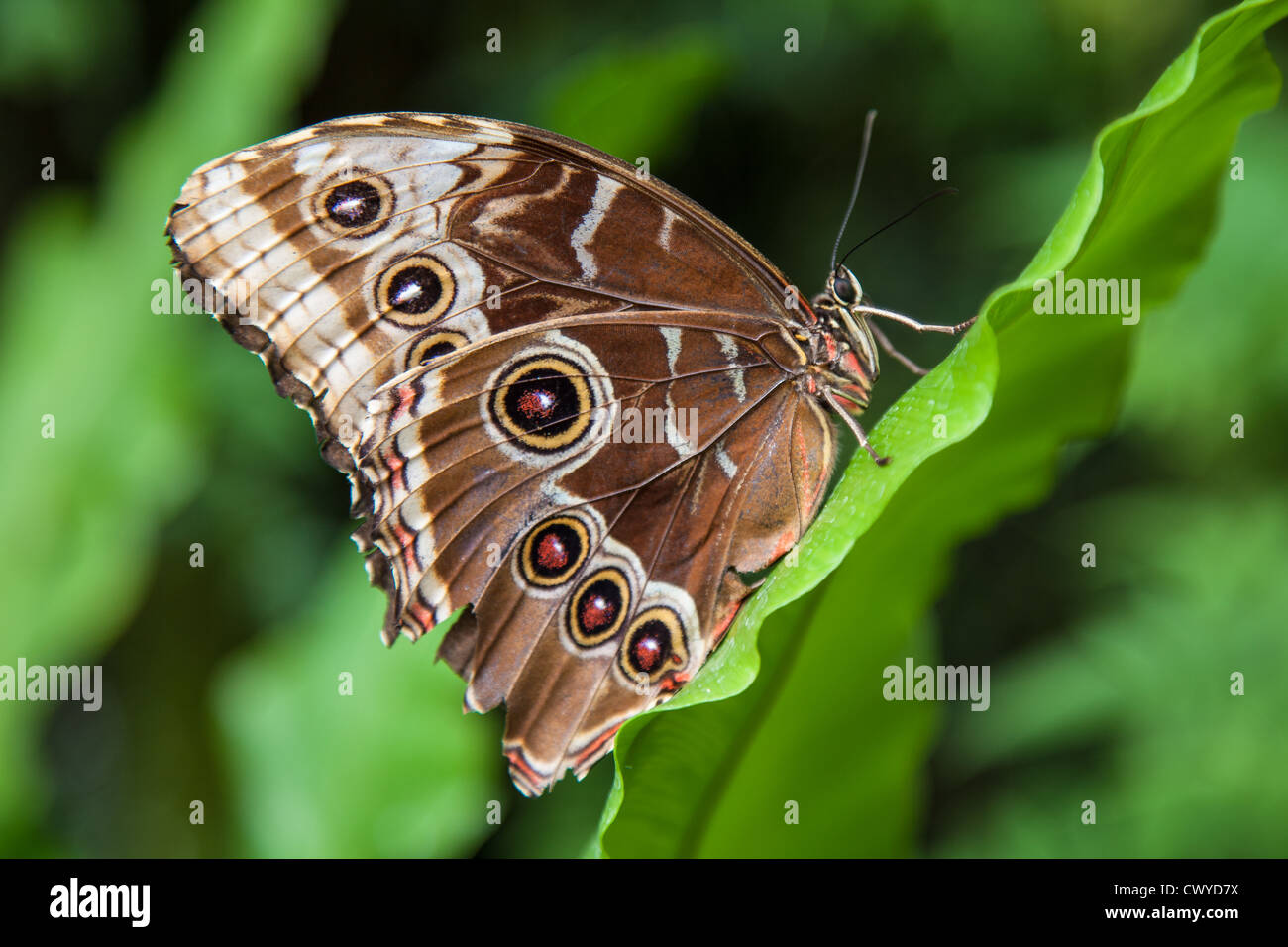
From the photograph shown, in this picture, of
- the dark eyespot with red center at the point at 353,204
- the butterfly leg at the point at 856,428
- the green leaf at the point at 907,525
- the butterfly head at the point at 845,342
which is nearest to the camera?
the green leaf at the point at 907,525

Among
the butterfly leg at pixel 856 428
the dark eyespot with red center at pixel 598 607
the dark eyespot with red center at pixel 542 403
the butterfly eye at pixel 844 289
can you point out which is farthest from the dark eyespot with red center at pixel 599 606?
the butterfly eye at pixel 844 289

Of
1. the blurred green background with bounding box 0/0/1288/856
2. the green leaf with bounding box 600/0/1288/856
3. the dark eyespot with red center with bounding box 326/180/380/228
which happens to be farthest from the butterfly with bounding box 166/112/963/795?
the blurred green background with bounding box 0/0/1288/856

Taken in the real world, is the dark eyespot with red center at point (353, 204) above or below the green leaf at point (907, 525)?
above

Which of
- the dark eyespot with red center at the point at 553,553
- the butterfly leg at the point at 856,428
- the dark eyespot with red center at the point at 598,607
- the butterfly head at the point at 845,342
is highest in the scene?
the butterfly head at the point at 845,342

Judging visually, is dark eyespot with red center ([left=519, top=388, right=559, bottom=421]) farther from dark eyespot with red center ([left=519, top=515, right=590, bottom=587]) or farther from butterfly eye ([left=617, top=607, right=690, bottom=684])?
butterfly eye ([left=617, top=607, right=690, bottom=684])

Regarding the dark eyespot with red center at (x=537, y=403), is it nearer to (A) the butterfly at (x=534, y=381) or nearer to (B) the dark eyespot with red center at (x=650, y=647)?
(A) the butterfly at (x=534, y=381)

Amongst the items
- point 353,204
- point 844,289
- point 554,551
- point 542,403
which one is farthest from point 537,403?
point 844,289
